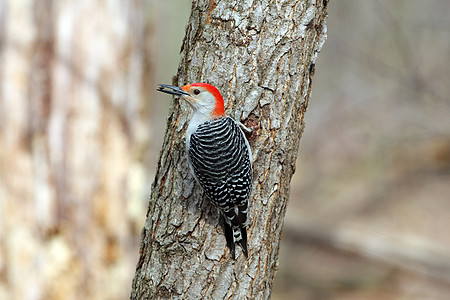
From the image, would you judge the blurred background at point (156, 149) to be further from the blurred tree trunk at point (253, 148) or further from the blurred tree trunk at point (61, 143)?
the blurred tree trunk at point (253, 148)

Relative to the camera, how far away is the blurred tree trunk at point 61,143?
4785 millimetres

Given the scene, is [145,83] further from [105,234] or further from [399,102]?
[399,102]

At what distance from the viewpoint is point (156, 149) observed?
12.7 metres

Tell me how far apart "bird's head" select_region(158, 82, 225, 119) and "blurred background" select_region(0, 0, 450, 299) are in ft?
7.12

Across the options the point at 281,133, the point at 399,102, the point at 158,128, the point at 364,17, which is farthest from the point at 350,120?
the point at 281,133

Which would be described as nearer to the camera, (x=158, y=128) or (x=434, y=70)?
(x=434, y=70)

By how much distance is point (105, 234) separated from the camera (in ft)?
17.0

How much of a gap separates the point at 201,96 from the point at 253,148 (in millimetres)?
442

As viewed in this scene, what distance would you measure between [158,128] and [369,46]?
5.80 m

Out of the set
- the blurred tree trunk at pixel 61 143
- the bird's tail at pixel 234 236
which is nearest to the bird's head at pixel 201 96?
the bird's tail at pixel 234 236

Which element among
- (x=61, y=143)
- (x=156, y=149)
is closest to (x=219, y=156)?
(x=61, y=143)

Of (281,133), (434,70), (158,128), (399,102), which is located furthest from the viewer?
(158,128)

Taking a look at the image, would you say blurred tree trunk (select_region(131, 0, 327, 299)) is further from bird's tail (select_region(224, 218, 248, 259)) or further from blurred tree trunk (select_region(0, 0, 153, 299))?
blurred tree trunk (select_region(0, 0, 153, 299))

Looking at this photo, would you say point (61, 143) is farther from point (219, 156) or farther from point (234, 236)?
point (234, 236)
